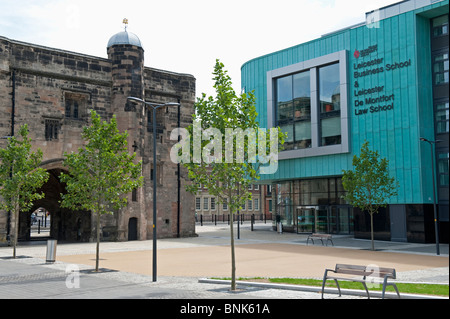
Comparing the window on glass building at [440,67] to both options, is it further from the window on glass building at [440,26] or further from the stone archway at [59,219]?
the stone archway at [59,219]

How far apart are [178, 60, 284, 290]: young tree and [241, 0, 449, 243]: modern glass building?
16.8m

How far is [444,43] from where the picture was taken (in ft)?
110

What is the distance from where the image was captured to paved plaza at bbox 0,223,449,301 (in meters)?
13.3

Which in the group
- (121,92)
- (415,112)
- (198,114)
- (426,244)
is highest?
(121,92)

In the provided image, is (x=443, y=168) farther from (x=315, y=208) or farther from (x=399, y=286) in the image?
(x=399, y=286)

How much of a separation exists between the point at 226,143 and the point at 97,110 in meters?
25.1

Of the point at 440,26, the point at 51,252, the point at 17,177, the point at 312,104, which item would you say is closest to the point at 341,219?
the point at 312,104

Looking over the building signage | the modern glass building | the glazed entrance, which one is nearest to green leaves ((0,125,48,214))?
the modern glass building

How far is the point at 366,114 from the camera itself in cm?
3753

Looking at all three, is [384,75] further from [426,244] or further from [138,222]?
[138,222]
